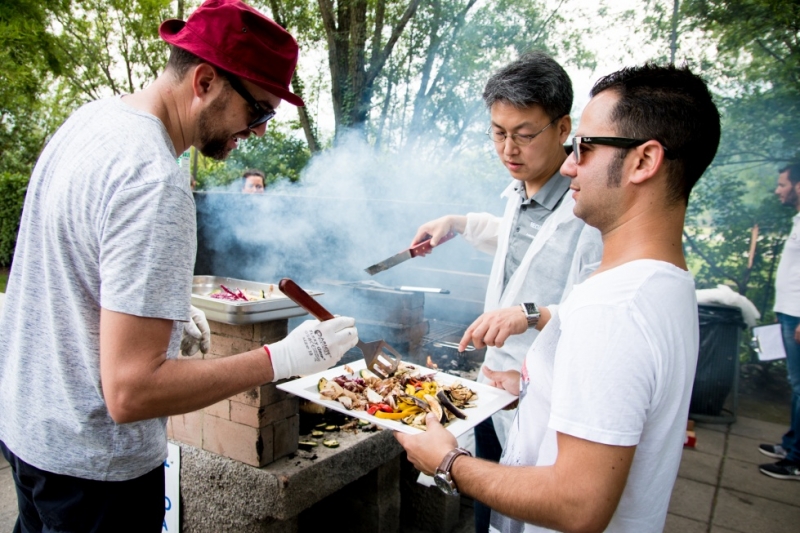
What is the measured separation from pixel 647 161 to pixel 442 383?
4.79 feet

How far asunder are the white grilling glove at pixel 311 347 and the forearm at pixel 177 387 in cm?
14

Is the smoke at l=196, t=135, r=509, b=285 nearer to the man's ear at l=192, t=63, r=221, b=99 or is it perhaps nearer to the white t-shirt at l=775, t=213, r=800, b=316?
the white t-shirt at l=775, t=213, r=800, b=316

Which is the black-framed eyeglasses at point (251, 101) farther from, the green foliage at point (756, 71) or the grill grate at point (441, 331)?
the green foliage at point (756, 71)

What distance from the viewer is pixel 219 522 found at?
2.83 metres

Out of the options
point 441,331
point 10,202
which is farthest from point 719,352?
point 10,202

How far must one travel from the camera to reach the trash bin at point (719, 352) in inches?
215

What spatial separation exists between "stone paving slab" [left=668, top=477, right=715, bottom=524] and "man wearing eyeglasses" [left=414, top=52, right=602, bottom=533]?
7.75 ft

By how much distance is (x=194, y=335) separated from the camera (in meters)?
2.21

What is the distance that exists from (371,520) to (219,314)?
5.70 ft

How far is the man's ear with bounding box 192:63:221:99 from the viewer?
1.58 m

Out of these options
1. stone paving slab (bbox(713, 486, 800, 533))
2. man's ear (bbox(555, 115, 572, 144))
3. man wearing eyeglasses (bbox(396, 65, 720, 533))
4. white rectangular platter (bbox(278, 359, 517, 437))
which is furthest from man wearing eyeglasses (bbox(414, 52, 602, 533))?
stone paving slab (bbox(713, 486, 800, 533))

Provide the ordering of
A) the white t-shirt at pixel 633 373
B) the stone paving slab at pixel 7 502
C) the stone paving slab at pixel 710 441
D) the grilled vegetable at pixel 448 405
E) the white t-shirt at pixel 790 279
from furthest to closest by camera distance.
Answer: the stone paving slab at pixel 710 441 < the white t-shirt at pixel 790 279 < the stone paving slab at pixel 7 502 < the grilled vegetable at pixel 448 405 < the white t-shirt at pixel 633 373

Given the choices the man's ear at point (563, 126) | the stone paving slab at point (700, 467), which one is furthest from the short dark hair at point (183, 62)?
the stone paving slab at point (700, 467)

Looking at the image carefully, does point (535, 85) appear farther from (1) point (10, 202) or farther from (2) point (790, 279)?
(1) point (10, 202)
